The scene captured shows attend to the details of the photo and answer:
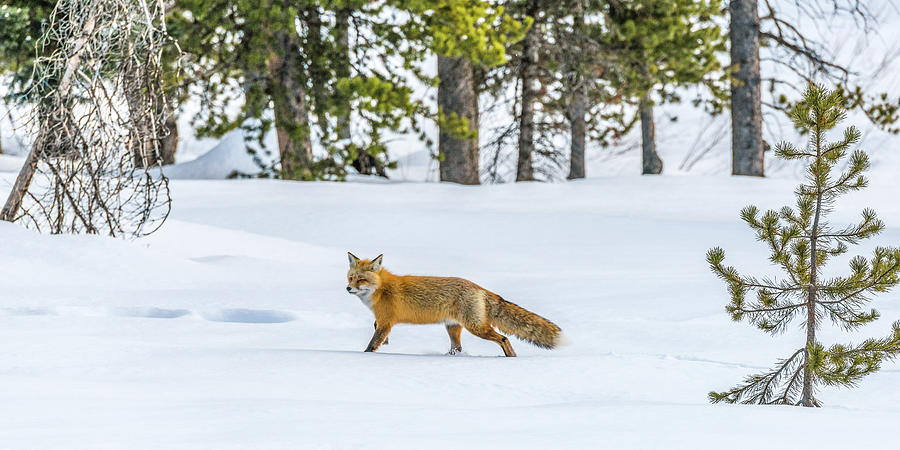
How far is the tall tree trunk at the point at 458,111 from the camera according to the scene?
14781 millimetres

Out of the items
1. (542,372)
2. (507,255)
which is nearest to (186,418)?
(542,372)

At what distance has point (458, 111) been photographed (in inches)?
584

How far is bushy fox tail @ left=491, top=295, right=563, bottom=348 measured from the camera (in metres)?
4.62

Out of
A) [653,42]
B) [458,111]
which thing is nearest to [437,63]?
[458,111]

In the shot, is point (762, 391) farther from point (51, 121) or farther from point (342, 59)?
point (342, 59)

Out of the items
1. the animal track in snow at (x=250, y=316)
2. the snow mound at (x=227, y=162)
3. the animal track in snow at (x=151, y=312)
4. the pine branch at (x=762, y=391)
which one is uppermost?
the snow mound at (x=227, y=162)

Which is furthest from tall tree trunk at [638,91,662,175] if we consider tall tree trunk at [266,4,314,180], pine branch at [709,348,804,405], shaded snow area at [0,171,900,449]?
pine branch at [709,348,804,405]

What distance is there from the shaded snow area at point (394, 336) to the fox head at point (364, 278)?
37 centimetres

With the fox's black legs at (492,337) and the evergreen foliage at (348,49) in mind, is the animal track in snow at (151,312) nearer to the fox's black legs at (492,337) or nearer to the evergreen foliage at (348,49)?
the fox's black legs at (492,337)

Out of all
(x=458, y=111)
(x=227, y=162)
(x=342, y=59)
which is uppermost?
(x=342, y=59)

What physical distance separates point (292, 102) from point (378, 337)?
1006cm

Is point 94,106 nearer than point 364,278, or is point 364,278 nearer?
point 364,278

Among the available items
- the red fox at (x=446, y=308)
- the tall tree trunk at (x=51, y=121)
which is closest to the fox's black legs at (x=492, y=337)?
the red fox at (x=446, y=308)

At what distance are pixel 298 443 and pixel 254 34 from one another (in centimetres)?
1171
